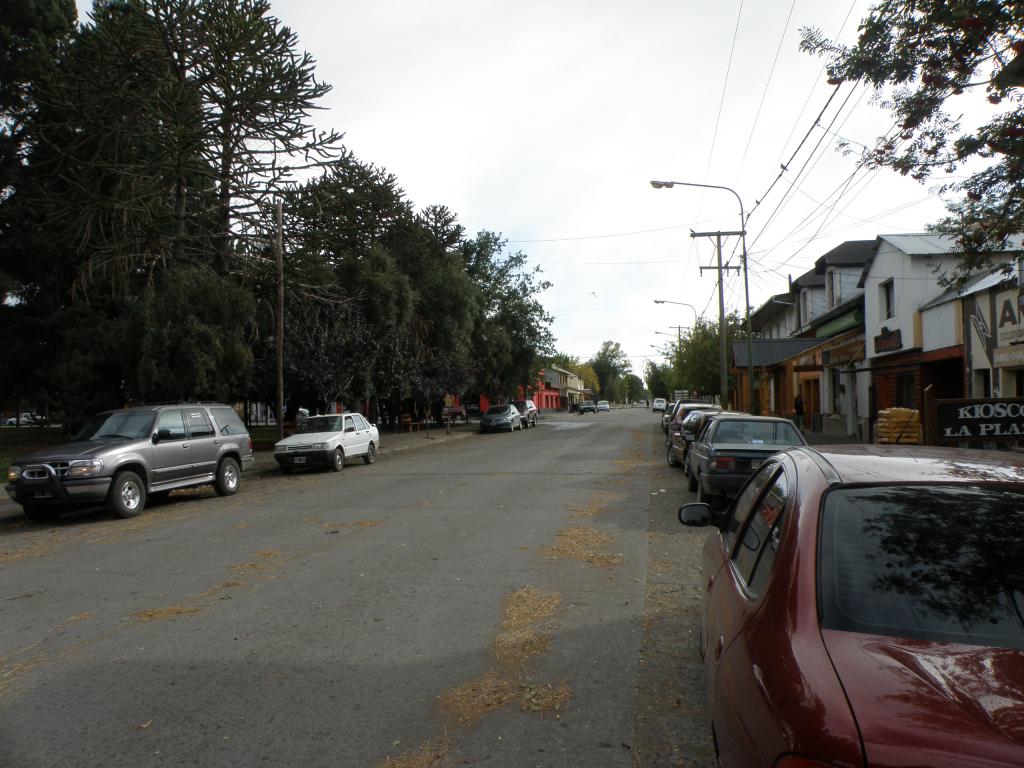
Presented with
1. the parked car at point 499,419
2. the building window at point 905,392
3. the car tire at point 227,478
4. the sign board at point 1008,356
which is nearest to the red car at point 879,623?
the car tire at point 227,478

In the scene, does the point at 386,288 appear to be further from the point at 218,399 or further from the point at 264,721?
the point at 264,721

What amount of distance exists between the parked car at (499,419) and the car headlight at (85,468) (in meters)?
28.9

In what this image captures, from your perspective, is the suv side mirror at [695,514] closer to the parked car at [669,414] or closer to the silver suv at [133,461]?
the silver suv at [133,461]

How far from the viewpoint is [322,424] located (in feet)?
69.7

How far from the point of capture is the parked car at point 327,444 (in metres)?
19.6

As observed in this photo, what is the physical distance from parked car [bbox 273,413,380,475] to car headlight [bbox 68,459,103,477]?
764cm

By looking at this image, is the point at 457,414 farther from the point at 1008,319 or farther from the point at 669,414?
the point at 1008,319

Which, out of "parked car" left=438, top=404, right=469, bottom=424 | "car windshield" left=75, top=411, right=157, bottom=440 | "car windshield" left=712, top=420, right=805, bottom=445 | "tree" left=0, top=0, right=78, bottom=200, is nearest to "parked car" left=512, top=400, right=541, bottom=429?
"parked car" left=438, top=404, right=469, bottom=424

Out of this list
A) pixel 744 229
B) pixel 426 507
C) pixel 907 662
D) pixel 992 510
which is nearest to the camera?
pixel 907 662

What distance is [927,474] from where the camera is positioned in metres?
3.02

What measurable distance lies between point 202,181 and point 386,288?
7.52 meters

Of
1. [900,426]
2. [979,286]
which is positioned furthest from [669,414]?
[979,286]

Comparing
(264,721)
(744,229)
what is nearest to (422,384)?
(744,229)

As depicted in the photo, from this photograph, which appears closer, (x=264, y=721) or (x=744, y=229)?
(x=264, y=721)
